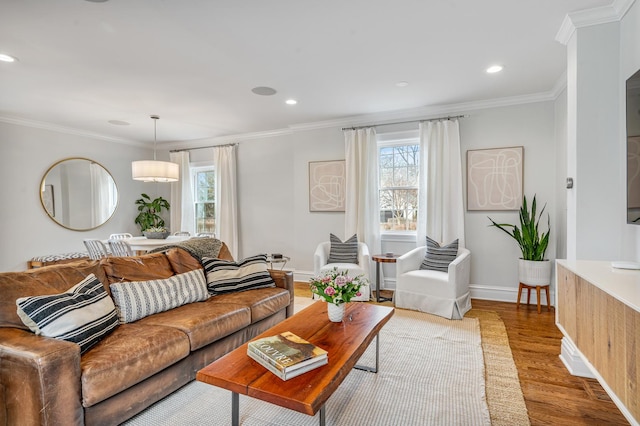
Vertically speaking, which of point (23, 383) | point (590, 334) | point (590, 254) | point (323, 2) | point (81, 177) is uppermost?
point (323, 2)

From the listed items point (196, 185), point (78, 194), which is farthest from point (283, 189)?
point (78, 194)

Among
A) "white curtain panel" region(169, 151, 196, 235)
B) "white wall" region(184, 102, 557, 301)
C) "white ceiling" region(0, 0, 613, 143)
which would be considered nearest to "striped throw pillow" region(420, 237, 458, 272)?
"white wall" region(184, 102, 557, 301)

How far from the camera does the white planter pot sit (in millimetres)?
3672

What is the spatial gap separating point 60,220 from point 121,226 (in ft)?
3.40

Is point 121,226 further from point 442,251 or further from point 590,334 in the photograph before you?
point 590,334

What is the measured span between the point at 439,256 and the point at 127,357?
3.44 metres

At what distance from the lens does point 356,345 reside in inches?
74.9

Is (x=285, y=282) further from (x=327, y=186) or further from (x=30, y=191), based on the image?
(x=30, y=191)

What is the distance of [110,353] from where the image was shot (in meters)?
1.79

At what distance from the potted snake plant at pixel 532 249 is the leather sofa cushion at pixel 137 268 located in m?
3.79

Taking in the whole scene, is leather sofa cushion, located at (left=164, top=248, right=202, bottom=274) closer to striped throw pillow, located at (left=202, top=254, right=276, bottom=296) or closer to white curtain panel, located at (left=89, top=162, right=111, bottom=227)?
striped throw pillow, located at (left=202, top=254, right=276, bottom=296)

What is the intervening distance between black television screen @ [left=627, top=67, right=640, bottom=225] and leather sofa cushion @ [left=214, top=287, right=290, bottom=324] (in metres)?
2.71

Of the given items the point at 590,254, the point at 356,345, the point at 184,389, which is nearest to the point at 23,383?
the point at 184,389

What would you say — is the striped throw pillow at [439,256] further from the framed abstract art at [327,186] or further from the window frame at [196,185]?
the window frame at [196,185]
